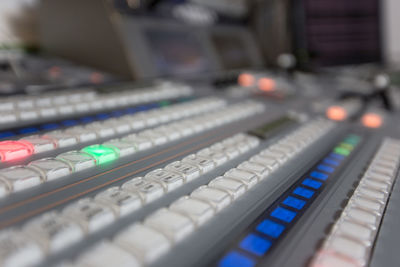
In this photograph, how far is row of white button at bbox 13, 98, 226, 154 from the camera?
47 centimetres

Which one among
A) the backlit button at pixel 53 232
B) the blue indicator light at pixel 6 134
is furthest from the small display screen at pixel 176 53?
the backlit button at pixel 53 232

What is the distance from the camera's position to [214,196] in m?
0.38

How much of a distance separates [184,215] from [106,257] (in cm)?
10

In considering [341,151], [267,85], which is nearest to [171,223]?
[341,151]

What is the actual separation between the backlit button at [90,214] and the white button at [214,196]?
0.11 metres

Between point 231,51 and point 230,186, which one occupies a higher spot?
point 231,51

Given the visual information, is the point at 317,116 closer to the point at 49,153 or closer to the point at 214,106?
the point at 214,106

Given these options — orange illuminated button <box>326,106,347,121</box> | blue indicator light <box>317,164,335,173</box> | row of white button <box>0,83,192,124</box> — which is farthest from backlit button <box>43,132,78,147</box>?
orange illuminated button <box>326,106,347,121</box>

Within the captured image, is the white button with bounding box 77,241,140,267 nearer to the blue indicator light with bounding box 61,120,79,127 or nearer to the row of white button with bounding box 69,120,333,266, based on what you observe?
the row of white button with bounding box 69,120,333,266

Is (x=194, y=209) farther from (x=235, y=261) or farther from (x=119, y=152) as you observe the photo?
(x=119, y=152)

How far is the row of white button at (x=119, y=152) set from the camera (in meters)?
0.36

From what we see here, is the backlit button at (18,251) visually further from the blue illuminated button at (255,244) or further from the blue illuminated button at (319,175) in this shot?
the blue illuminated button at (319,175)

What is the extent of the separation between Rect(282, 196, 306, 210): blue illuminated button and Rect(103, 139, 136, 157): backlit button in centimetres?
26

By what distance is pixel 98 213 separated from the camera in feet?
1.02
